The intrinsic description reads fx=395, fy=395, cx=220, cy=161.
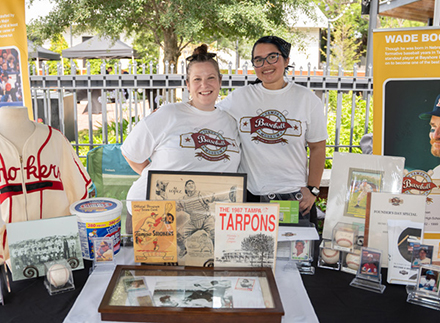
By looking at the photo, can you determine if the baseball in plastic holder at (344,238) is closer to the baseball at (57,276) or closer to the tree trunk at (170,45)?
the baseball at (57,276)

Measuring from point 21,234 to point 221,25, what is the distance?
650cm

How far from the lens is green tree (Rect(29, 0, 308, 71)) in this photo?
6488mm

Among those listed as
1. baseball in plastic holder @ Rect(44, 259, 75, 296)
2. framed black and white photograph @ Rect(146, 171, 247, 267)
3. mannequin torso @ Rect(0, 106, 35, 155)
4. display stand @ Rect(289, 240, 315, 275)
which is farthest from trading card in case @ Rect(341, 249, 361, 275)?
mannequin torso @ Rect(0, 106, 35, 155)

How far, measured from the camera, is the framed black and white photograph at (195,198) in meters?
1.41

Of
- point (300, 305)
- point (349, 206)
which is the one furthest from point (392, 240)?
point (300, 305)

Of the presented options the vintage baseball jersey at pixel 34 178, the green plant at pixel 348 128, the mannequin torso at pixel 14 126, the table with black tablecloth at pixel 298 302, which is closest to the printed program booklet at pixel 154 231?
the table with black tablecloth at pixel 298 302

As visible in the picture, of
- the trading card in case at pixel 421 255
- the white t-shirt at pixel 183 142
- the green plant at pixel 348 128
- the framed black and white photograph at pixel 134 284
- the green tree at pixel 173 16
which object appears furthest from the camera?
the green tree at pixel 173 16

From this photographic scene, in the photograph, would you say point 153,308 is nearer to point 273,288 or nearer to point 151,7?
point 273,288

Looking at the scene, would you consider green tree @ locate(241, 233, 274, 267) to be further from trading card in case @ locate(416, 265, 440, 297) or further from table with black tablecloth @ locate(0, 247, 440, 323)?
trading card in case @ locate(416, 265, 440, 297)

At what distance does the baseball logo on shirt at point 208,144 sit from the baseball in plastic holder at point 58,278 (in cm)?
76

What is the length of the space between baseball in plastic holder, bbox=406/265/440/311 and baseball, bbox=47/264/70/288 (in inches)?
46.2

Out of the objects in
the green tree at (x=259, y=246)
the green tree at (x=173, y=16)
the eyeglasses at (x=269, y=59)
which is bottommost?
the green tree at (x=259, y=246)

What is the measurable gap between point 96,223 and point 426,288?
3.86 ft

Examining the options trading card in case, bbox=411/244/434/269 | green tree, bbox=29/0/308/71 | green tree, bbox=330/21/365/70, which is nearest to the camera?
trading card in case, bbox=411/244/434/269
